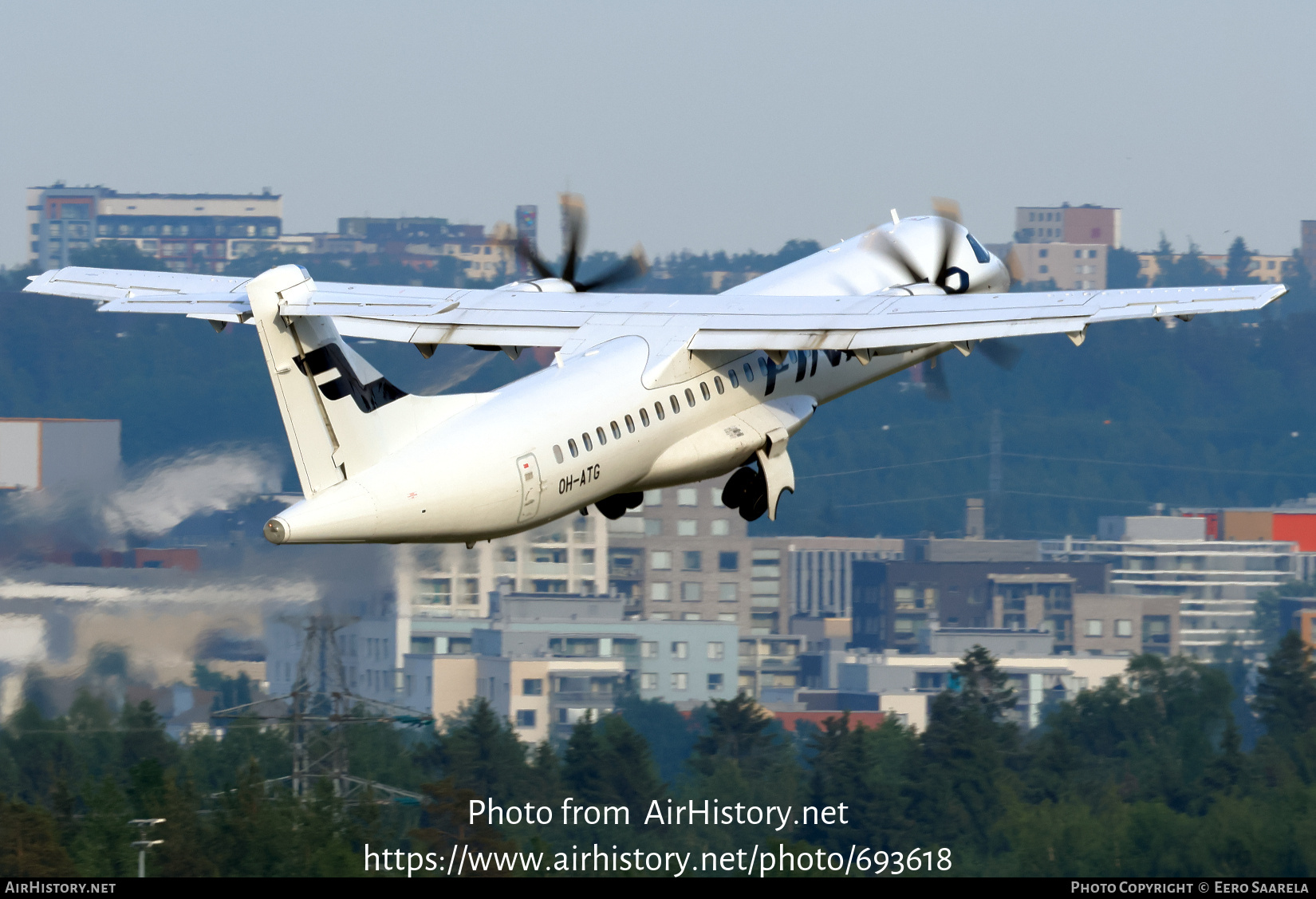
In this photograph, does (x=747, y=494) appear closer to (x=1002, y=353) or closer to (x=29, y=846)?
(x=1002, y=353)

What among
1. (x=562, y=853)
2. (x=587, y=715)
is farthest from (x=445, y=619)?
(x=562, y=853)

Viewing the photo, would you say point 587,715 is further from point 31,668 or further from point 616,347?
point 616,347

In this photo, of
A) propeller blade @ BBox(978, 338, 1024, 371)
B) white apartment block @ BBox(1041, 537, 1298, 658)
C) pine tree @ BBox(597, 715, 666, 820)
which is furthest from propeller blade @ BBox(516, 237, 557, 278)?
white apartment block @ BBox(1041, 537, 1298, 658)

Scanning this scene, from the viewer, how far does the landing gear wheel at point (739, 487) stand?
3588 centimetres

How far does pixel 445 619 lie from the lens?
350ft

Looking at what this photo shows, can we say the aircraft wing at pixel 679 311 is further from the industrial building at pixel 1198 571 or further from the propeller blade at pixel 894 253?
the industrial building at pixel 1198 571

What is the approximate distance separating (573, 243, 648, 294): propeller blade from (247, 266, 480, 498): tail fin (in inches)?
379

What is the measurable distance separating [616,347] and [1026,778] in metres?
76.4

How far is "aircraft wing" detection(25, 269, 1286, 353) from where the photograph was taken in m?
32.2

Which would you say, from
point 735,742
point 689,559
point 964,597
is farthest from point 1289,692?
point 964,597

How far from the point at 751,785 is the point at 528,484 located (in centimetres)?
7262

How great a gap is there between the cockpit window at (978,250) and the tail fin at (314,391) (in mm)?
18856

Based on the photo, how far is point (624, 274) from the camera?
38344mm

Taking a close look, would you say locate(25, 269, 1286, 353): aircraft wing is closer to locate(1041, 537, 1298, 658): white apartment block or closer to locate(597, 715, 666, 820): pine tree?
locate(597, 715, 666, 820): pine tree
